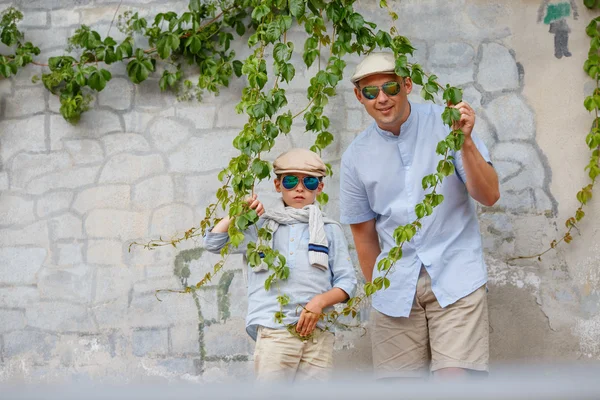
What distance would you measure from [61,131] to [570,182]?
2.72 m

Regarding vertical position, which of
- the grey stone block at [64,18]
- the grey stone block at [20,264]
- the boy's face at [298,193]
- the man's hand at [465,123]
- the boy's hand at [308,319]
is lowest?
the boy's hand at [308,319]

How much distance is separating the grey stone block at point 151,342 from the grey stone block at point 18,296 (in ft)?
2.04

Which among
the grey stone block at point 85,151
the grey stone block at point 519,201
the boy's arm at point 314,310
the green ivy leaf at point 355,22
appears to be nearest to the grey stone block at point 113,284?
the grey stone block at point 85,151

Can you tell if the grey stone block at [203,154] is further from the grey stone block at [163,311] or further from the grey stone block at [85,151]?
the grey stone block at [163,311]

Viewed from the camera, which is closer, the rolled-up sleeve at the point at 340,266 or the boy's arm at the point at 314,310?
the boy's arm at the point at 314,310

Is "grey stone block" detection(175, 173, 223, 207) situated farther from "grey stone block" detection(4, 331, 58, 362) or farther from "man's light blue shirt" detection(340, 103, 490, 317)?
"man's light blue shirt" detection(340, 103, 490, 317)

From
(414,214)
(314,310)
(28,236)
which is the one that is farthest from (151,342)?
(414,214)

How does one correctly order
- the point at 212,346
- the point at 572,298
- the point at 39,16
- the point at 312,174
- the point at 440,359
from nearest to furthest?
1. the point at 440,359
2. the point at 312,174
3. the point at 572,298
4. the point at 212,346
5. the point at 39,16

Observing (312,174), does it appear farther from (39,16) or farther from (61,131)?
(39,16)

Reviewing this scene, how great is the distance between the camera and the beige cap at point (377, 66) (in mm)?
3350

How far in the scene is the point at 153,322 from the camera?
463cm

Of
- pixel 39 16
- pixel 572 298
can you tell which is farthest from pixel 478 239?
pixel 39 16

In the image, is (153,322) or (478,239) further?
(153,322)

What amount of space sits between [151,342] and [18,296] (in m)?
0.81
